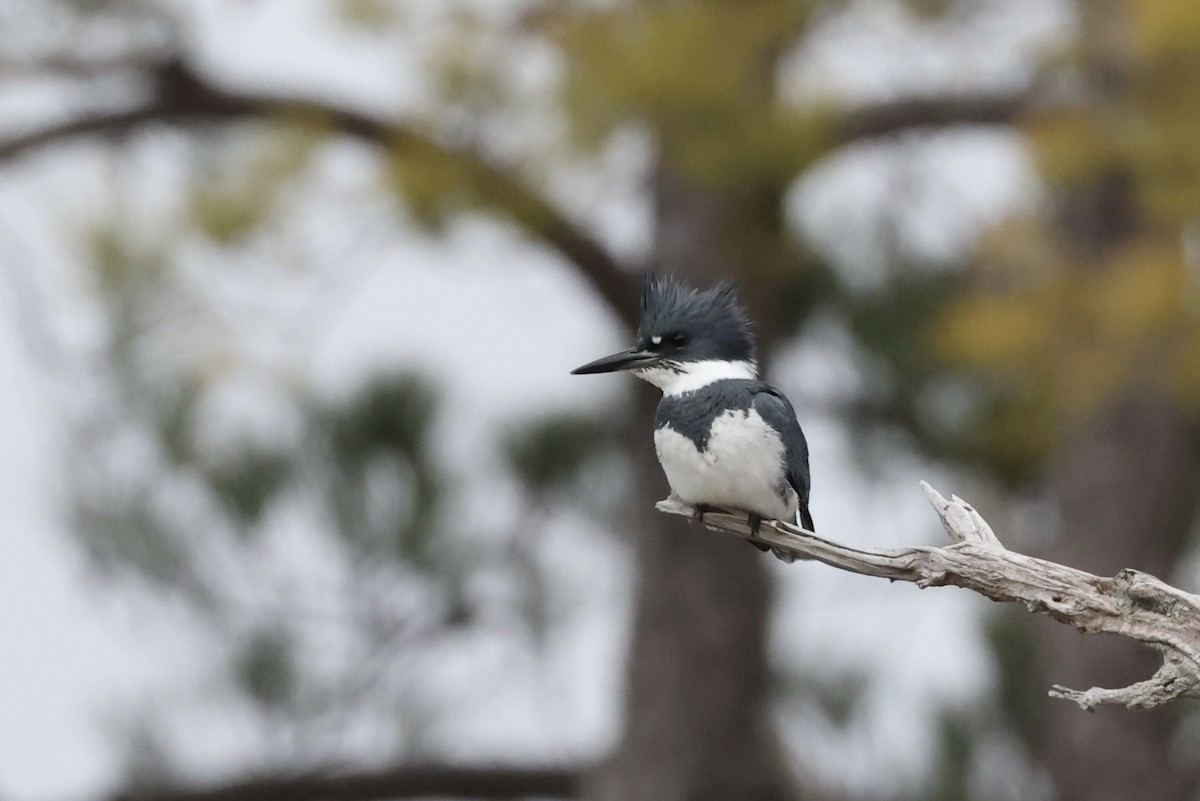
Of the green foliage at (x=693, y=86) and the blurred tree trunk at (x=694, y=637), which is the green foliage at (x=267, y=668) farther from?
the green foliage at (x=693, y=86)

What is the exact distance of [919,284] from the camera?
7695 millimetres

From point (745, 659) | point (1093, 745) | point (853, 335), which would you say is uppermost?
point (853, 335)

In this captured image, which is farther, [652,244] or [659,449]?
[652,244]

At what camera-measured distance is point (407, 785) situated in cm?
731

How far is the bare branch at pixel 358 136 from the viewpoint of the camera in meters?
5.96

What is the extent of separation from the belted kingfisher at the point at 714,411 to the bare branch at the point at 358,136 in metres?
3.54

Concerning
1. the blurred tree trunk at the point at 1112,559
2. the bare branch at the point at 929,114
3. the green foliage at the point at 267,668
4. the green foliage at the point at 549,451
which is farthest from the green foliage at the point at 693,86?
the green foliage at the point at 267,668

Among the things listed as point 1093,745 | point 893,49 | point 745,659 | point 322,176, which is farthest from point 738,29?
point 1093,745

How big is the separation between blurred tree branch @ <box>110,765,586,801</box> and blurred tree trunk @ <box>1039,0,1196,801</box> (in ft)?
7.48

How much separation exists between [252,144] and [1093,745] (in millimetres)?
4152

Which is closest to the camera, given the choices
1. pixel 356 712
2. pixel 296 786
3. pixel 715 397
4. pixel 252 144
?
pixel 715 397

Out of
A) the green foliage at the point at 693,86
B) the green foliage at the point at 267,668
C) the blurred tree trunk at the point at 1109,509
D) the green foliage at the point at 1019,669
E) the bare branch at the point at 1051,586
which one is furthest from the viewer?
the green foliage at the point at 267,668

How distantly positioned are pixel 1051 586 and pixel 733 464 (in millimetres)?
474

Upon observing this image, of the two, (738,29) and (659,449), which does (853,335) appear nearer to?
(738,29)
